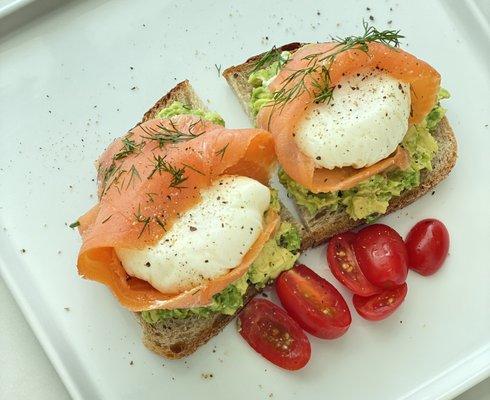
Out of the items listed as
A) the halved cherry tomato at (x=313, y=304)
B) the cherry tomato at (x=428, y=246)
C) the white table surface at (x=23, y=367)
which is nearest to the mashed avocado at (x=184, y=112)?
the halved cherry tomato at (x=313, y=304)

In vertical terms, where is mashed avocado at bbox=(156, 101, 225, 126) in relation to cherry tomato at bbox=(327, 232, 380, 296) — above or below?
above

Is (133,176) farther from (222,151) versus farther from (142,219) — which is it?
(222,151)

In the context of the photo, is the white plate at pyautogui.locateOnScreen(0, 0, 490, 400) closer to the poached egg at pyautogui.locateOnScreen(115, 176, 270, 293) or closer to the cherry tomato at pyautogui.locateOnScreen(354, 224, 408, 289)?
the cherry tomato at pyautogui.locateOnScreen(354, 224, 408, 289)

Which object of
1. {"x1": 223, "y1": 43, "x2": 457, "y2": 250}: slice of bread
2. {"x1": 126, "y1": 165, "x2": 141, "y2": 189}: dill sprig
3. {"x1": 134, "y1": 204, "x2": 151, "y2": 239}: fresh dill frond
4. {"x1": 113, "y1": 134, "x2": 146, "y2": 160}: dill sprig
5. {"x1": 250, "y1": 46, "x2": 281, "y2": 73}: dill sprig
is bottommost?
{"x1": 223, "y1": 43, "x2": 457, "y2": 250}: slice of bread

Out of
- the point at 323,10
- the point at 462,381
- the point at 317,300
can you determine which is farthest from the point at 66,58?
the point at 462,381

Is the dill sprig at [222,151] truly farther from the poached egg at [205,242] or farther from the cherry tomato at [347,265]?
the cherry tomato at [347,265]

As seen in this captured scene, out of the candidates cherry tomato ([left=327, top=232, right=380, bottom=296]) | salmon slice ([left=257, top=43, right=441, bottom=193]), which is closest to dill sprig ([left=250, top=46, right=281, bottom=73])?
salmon slice ([left=257, top=43, right=441, bottom=193])

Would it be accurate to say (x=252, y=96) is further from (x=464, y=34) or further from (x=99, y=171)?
(x=464, y=34)
